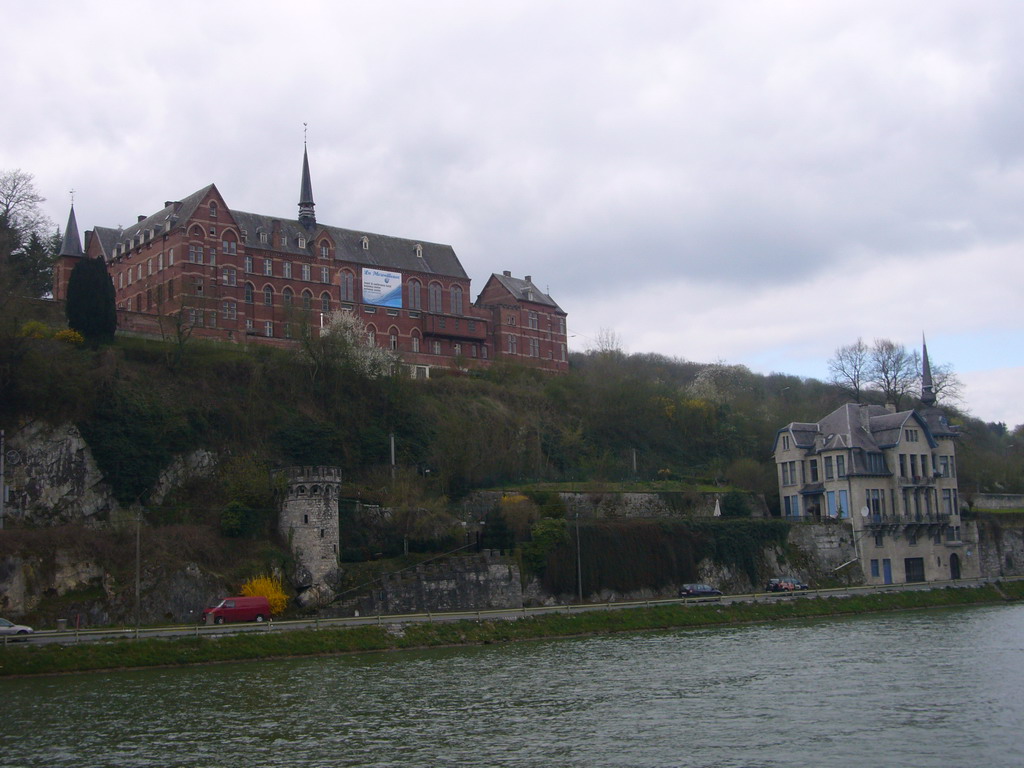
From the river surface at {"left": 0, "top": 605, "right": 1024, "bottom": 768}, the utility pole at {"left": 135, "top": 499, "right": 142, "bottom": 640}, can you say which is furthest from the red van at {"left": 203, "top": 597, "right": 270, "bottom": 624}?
the river surface at {"left": 0, "top": 605, "right": 1024, "bottom": 768}

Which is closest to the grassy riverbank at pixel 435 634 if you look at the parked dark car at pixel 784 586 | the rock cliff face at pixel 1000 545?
the parked dark car at pixel 784 586

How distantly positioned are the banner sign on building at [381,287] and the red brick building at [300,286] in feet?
0.33

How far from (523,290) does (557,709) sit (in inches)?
3000

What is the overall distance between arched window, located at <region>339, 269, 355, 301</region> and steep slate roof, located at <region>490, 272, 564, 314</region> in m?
17.5

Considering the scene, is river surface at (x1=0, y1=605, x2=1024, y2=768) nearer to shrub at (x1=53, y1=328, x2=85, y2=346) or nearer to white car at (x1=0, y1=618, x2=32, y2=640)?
white car at (x1=0, y1=618, x2=32, y2=640)

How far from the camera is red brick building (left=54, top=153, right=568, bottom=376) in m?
79.6

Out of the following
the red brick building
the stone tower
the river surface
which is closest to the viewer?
the river surface

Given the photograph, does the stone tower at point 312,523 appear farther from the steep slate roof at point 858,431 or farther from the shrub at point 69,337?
the steep slate roof at point 858,431

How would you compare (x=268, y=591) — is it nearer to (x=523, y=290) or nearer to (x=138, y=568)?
(x=138, y=568)

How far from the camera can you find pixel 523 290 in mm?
105625

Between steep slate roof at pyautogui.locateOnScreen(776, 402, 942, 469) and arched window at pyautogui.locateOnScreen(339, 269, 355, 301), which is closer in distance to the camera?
steep slate roof at pyautogui.locateOnScreen(776, 402, 942, 469)

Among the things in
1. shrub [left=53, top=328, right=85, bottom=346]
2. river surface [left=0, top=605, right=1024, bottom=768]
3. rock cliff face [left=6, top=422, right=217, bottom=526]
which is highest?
shrub [left=53, top=328, right=85, bottom=346]

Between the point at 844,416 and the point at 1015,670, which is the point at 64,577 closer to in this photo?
the point at 1015,670

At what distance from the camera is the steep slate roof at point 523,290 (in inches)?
4104
